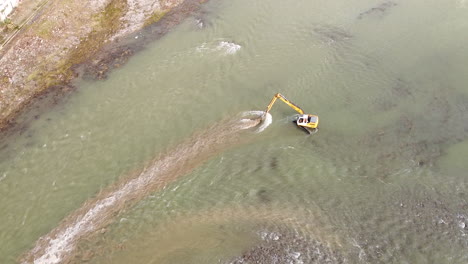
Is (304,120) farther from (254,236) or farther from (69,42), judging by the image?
(69,42)

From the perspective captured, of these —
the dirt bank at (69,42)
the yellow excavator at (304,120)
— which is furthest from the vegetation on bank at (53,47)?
the yellow excavator at (304,120)

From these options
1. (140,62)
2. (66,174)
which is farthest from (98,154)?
(140,62)

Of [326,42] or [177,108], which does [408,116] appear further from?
[177,108]

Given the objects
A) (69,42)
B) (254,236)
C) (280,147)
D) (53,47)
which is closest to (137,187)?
(254,236)

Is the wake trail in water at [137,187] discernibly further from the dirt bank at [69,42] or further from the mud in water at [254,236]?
the dirt bank at [69,42]

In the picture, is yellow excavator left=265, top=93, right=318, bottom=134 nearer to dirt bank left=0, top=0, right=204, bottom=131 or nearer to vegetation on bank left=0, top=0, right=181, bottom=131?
dirt bank left=0, top=0, right=204, bottom=131

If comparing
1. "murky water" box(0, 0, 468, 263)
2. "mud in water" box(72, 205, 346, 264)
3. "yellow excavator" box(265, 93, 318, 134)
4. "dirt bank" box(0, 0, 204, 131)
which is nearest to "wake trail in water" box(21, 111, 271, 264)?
"murky water" box(0, 0, 468, 263)
